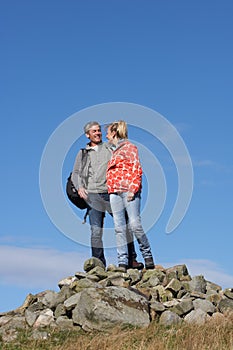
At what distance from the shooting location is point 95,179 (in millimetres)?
14977

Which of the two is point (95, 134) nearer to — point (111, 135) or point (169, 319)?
point (111, 135)

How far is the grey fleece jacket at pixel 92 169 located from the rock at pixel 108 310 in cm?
267

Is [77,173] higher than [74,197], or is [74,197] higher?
[77,173]

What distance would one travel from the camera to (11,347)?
11.6m

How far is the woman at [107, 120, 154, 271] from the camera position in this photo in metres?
14.4

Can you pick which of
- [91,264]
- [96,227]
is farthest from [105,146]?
[91,264]

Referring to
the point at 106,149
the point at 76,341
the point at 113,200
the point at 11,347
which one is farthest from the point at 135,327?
the point at 106,149

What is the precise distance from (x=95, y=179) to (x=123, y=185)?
0.81 m

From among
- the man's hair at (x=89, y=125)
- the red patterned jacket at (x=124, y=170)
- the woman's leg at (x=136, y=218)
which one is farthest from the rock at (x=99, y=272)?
the man's hair at (x=89, y=125)

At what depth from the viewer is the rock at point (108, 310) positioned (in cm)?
1245

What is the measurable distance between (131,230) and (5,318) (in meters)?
3.04

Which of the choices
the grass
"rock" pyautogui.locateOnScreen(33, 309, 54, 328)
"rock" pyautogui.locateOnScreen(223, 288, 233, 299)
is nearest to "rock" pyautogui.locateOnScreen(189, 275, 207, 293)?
"rock" pyautogui.locateOnScreen(223, 288, 233, 299)

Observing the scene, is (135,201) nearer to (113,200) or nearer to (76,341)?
(113,200)

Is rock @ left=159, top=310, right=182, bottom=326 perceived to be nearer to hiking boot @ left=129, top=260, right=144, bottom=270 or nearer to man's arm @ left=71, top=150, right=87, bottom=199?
hiking boot @ left=129, top=260, right=144, bottom=270
